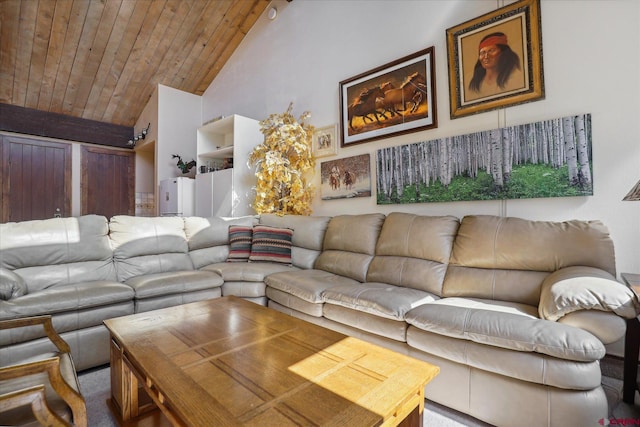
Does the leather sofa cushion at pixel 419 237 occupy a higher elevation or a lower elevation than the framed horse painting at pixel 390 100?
lower

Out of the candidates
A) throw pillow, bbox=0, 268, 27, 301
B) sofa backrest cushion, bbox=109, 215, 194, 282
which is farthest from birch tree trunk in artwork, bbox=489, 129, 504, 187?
throw pillow, bbox=0, 268, 27, 301

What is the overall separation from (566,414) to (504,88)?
213 cm

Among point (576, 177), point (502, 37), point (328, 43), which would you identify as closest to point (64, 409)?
point (576, 177)

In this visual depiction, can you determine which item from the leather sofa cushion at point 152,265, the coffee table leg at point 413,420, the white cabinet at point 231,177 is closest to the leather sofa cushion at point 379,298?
the coffee table leg at point 413,420

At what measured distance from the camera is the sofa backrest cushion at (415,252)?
215 centimetres

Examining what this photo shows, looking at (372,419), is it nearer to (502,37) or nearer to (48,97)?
(502,37)

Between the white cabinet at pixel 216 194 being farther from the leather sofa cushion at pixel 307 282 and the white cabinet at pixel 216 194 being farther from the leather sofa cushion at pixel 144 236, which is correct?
the leather sofa cushion at pixel 307 282

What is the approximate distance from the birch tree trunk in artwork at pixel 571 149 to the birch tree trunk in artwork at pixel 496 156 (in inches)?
15.4

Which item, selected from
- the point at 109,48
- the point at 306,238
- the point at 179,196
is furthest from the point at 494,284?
the point at 109,48

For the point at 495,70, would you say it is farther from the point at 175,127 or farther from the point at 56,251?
the point at 175,127

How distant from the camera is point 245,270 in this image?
279cm

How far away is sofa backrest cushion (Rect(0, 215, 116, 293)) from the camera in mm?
2217

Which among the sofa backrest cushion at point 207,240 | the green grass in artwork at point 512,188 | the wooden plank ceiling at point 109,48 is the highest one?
the wooden plank ceiling at point 109,48

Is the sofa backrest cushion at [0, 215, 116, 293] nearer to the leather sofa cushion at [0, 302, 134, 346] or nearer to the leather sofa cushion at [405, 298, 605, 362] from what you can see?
the leather sofa cushion at [0, 302, 134, 346]
